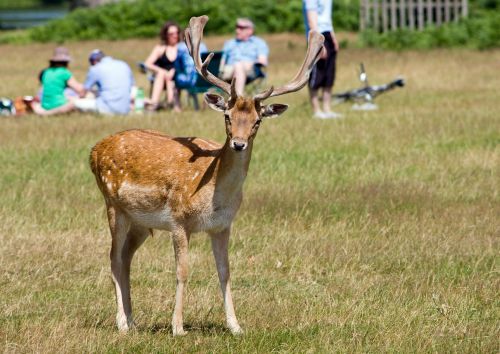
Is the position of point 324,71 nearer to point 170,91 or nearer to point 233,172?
point 170,91

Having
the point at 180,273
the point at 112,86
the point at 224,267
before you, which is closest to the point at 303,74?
the point at 224,267

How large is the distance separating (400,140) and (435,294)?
7319 mm

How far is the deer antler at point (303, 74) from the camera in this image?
7128 mm

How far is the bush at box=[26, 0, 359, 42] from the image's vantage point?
3434 cm

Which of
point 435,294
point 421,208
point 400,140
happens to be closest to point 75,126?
point 400,140

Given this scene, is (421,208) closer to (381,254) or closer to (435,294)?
(381,254)

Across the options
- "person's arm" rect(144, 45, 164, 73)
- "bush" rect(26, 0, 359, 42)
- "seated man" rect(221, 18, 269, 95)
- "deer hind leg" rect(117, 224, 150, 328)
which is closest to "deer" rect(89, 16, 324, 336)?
"deer hind leg" rect(117, 224, 150, 328)

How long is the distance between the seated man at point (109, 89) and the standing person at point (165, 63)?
1.15 m

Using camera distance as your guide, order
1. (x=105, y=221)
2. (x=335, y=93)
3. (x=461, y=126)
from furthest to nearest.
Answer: (x=335, y=93)
(x=461, y=126)
(x=105, y=221)

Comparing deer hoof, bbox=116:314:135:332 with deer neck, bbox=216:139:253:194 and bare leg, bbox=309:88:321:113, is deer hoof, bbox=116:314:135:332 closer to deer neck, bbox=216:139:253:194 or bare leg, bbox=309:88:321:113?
deer neck, bbox=216:139:253:194

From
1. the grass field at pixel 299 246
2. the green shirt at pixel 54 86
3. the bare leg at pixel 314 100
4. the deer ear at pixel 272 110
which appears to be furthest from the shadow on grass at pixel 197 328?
the green shirt at pixel 54 86

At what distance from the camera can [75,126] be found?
55.7 feet

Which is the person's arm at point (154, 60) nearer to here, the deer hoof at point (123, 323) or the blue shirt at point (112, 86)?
the blue shirt at point (112, 86)

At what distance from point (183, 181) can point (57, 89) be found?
11.7 m
